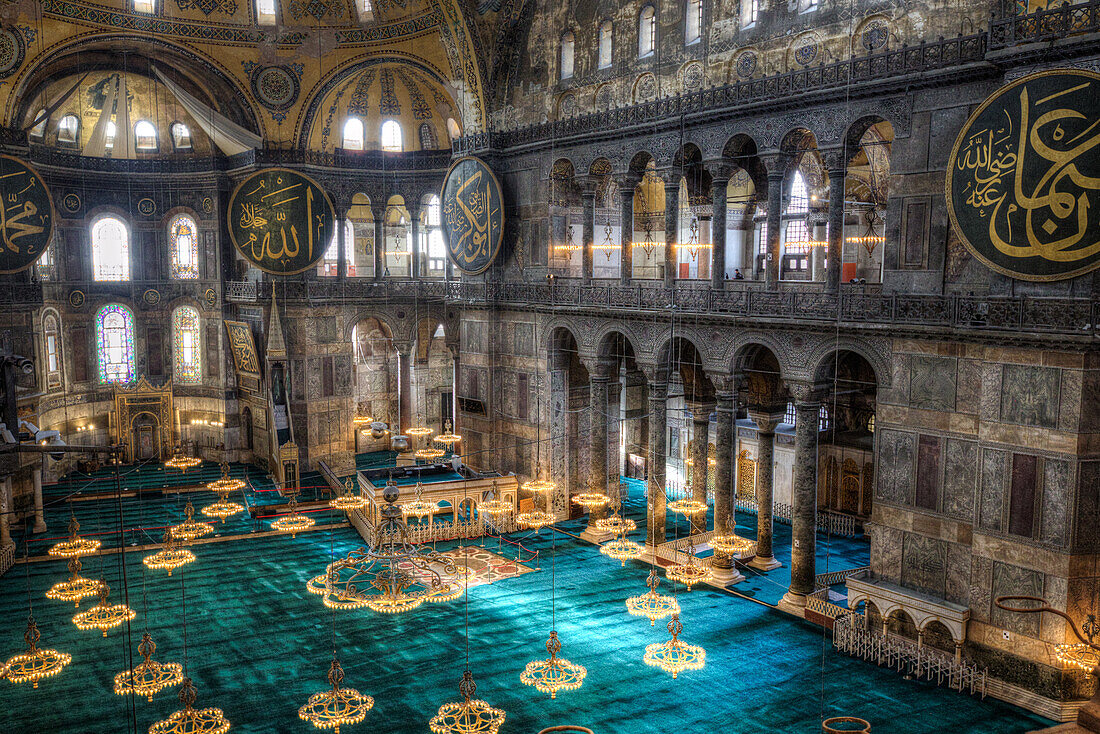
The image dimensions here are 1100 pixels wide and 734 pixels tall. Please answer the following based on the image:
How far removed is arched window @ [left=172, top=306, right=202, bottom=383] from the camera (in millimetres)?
21047

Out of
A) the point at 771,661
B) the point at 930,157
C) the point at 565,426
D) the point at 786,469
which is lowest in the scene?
the point at 771,661

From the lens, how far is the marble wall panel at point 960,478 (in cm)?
1030

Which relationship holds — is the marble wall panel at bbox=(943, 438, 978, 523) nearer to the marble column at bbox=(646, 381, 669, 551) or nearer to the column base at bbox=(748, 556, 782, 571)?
the column base at bbox=(748, 556, 782, 571)

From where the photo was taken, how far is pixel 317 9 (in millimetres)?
18625

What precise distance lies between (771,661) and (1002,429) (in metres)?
4.06

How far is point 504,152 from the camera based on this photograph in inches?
668

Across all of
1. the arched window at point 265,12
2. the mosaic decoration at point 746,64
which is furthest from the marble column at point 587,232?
the arched window at point 265,12

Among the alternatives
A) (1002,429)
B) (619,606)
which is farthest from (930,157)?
(619,606)

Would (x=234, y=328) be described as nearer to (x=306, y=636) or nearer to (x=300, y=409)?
(x=300, y=409)

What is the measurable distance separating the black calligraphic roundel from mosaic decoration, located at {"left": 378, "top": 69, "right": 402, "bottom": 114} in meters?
8.17

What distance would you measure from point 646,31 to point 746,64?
8.07 ft

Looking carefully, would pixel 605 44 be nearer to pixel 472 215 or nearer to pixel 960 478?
pixel 472 215

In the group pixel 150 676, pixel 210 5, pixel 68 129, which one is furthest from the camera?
pixel 68 129

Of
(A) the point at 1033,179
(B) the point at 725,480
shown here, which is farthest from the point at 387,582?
(A) the point at 1033,179
